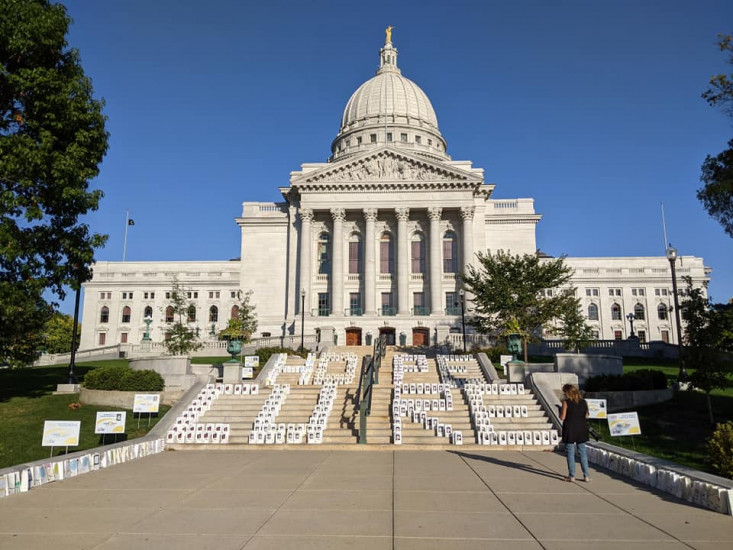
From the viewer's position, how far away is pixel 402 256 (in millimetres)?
61750

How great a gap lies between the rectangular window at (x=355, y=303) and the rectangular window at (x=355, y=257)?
→ 2.75 meters

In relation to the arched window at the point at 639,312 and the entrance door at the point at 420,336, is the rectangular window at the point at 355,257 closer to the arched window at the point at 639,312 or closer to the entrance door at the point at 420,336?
the entrance door at the point at 420,336

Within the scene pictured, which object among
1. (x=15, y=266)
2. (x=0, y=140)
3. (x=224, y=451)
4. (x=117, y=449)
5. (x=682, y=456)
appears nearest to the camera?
(x=117, y=449)

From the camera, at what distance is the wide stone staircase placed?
62.5ft

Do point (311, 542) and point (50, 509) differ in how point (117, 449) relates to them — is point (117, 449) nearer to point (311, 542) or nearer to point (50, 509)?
point (50, 509)

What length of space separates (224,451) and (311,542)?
11.0m

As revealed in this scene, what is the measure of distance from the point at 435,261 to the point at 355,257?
9.17 meters

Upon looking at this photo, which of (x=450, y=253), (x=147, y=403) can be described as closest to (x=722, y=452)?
(x=147, y=403)

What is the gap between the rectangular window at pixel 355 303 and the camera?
61656 mm

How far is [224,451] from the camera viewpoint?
18.3 meters

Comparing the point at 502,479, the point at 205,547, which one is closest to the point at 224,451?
the point at 502,479

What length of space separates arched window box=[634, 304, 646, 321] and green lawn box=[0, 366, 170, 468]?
70356 millimetres

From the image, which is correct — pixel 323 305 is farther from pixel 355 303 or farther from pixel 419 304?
pixel 419 304

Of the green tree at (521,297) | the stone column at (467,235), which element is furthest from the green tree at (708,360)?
the stone column at (467,235)
